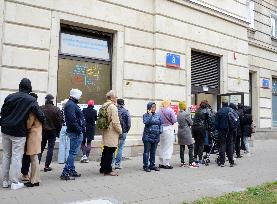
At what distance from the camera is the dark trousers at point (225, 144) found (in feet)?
A: 32.0

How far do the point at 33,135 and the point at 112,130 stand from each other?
1.90 metres

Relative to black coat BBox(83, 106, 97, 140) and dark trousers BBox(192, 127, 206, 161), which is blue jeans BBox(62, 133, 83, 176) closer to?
black coat BBox(83, 106, 97, 140)

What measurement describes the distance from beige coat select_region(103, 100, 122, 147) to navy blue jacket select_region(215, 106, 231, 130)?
340 centimetres

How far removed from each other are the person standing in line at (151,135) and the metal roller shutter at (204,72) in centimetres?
547

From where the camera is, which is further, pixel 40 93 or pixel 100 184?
pixel 40 93

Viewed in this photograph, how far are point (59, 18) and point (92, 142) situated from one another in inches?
155

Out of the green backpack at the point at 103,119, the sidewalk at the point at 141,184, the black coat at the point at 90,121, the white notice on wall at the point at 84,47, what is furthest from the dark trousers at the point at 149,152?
the white notice on wall at the point at 84,47

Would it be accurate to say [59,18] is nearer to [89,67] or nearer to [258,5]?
[89,67]

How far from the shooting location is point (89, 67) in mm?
11258

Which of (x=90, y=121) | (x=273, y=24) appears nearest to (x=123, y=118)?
(x=90, y=121)

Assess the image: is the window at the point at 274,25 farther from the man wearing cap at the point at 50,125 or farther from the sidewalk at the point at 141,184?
the man wearing cap at the point at 50,125

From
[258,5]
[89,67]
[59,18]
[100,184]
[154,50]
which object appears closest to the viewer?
[100,184]

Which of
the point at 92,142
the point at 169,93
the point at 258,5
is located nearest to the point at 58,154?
the point at 92,142

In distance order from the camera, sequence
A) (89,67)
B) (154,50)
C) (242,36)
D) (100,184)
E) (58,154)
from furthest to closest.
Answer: (242,36), (154,50), (89,67), (58,154), (100,184)
